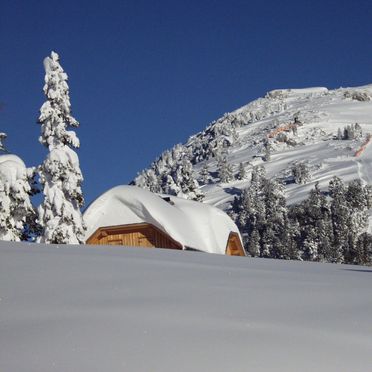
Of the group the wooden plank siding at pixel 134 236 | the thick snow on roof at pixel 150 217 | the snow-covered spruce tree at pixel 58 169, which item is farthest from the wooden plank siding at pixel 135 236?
the snow-covered spruce tree at pixel 58 169

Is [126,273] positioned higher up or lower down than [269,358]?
higher up

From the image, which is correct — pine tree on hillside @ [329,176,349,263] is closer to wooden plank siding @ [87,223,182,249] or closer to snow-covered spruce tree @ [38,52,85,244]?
wooden plank siding @ [87,223,182,249]

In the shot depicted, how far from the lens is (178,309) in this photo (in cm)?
Result: 584

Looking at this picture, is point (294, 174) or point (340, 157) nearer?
point (294, 174)

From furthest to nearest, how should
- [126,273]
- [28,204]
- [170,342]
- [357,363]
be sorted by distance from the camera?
[28,204]
[126,273]
[170,342]
[357,363]

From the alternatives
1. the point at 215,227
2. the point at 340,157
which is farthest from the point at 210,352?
the point at 340,157

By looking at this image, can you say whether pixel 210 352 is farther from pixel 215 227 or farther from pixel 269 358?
pixel 215 227

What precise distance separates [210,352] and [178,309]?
1432 mm

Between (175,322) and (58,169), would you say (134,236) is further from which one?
(175,322)

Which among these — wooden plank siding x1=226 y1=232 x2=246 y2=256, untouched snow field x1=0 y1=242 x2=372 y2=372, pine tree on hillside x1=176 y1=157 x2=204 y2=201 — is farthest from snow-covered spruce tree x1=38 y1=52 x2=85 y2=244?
pine tree on hillside x1=176 y1=157 x2=204 y2=201

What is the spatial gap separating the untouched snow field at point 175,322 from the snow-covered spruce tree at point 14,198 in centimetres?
1564

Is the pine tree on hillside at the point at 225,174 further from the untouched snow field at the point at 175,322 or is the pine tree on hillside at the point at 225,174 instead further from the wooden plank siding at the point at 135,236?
the untouched snow field at the point at 175,322

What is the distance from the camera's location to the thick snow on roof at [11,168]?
23.7 metres

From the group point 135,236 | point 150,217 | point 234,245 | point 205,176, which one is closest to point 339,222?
point 234,245
